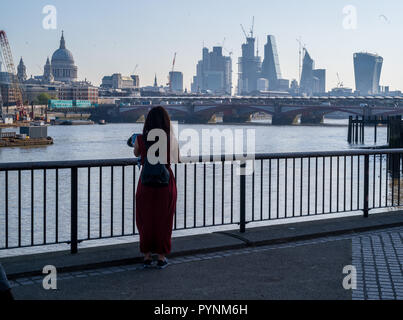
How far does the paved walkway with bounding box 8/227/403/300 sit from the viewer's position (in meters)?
5.37

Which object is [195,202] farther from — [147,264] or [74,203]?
[147,264]

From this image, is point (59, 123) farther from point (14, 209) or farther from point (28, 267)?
point (28, 267)

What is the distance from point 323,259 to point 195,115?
119 metres

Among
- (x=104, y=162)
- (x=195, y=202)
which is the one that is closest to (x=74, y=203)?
(x=104, y=162)

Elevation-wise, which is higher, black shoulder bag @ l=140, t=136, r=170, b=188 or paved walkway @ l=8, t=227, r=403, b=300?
black shoulder bag @ l=140, t=136, r=170, b=188

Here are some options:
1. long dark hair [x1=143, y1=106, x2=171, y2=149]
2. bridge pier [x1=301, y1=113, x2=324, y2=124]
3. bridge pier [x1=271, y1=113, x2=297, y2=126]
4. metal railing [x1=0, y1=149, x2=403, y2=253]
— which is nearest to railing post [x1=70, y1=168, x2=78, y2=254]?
metal railing [x1=0, y1=149, x2=403, y2=253]

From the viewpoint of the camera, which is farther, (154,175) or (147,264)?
(147,264)

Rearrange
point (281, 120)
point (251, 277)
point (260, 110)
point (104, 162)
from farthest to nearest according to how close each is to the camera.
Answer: point (281, 120)
point (260, 110)
point (104, 162)
point (251, 277)

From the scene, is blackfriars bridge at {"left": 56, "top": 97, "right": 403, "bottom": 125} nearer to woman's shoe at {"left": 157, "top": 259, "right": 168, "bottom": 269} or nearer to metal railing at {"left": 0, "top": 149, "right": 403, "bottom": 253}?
metal railing at {"left": 0, "top": 149, "right": 403, "bottom": 253}

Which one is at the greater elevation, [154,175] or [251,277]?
[154,175]

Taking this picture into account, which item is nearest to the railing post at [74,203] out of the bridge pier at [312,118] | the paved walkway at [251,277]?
the paved walkway at [251,277]

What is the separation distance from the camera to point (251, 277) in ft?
19.5

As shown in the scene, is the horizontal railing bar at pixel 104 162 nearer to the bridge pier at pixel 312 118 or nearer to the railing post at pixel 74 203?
the railing post at pixel 74 203
